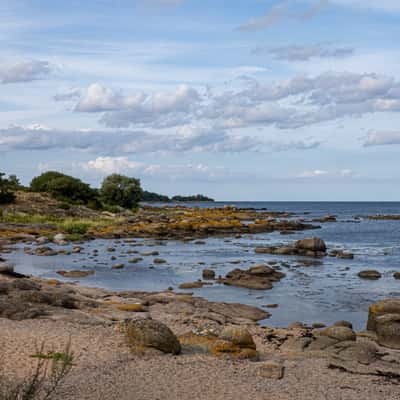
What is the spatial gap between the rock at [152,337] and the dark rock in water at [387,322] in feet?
20.1

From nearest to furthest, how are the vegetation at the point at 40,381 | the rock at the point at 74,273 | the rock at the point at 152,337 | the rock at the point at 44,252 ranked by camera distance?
the vegetation at the point at 40,381, the rock at the point at 152,337, the rock at the point at 74,273, the rock at the point at 44,252

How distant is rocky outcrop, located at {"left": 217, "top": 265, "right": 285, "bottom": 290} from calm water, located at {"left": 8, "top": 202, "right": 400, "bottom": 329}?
544 mm

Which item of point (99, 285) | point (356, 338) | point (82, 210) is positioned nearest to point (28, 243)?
point (99, 285)

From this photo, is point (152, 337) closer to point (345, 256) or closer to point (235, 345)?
point (235, 345)

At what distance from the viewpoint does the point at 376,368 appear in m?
12.5

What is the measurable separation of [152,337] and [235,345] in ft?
6.29

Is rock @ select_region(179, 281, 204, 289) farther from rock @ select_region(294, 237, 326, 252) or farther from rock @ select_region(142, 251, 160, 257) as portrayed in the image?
rock @ select_region(294, 237, 326, 252)

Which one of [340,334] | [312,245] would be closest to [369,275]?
[312,245]

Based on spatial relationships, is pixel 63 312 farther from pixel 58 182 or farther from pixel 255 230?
pixel 58 182

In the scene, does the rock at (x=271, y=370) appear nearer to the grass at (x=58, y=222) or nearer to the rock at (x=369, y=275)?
the rock at (x=369, y=275)

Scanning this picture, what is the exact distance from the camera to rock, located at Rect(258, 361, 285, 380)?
445 inches

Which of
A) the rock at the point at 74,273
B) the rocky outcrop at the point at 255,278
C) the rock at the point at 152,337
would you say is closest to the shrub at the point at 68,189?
the rock at the point at 74,273

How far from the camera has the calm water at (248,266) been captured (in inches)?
855

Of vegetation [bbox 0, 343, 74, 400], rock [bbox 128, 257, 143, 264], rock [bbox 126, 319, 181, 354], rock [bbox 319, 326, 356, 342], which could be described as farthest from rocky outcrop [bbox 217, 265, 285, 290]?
vegetation [bbox 0, 343, 74, 400]
